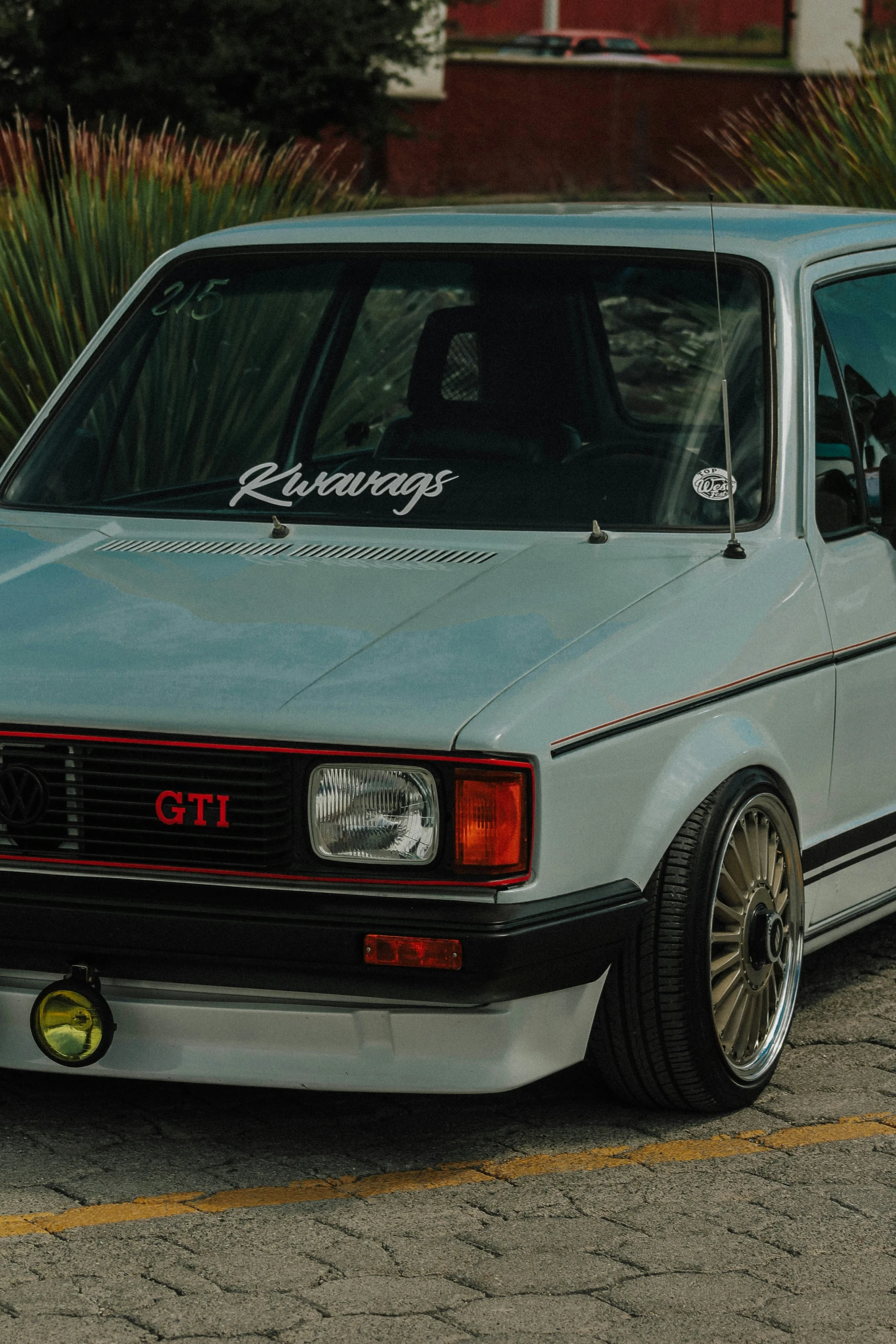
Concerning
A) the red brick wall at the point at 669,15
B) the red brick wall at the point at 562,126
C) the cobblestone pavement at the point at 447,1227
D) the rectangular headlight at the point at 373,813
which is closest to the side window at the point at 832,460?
the cobblestone pavement at the point at 447,1227

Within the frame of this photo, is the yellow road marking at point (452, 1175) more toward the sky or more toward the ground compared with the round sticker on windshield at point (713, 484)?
more toward the ground

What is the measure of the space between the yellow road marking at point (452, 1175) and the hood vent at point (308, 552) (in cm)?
125

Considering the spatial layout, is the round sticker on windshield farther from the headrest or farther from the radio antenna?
the headrest

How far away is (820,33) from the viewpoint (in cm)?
3366

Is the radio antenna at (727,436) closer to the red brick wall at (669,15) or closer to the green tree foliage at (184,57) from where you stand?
the green tree foliage at (184,57)

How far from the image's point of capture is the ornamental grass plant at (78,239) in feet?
30.0

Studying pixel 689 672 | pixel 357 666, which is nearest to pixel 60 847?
pixel 357 666

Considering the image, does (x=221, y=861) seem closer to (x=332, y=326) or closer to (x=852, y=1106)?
(x=852, y=1106)

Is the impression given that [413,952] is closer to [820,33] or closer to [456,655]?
[456,655]

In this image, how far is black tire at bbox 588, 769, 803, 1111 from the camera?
4293 millimetres

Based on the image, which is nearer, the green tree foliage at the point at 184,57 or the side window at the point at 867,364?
the side window at the point at 867,364

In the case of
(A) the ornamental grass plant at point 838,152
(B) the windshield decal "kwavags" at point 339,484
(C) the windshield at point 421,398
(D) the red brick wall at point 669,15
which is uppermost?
(D) the red brick wall at point 669,15

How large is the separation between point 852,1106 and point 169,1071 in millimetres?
1475

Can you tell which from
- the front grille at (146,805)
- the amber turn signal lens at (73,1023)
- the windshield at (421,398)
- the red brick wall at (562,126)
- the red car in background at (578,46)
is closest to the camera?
the front grille at (146,805)
